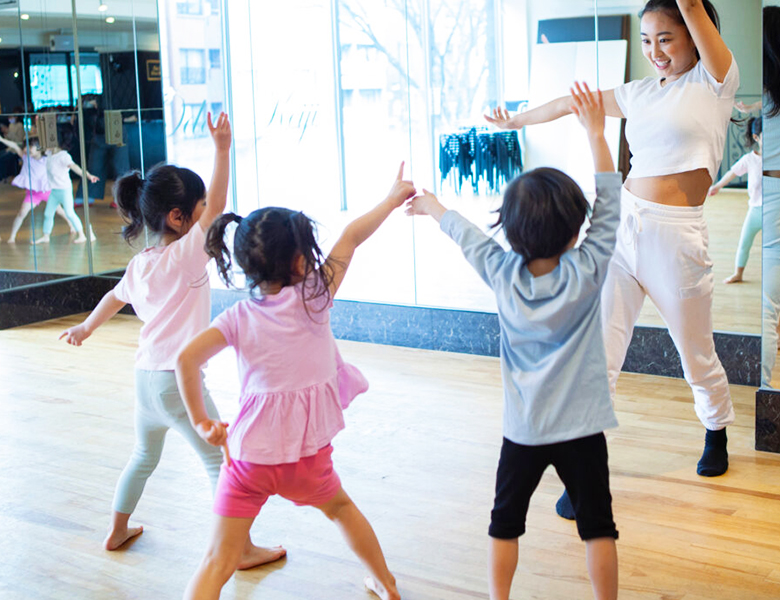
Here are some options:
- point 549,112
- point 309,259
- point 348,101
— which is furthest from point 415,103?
point 309,259

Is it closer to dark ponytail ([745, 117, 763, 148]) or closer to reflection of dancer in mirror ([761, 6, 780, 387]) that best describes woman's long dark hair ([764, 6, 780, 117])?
reflection of dancer in mirror ([761, 6, 780, 387])

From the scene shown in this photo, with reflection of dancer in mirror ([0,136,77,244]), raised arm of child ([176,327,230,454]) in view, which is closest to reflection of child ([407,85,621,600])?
raised arm of child ([176,327,230,454])

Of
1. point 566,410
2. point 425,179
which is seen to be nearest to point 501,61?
point 425,179

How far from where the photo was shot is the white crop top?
2840 mm

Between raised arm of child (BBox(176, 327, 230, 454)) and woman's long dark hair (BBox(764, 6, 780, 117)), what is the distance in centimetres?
214

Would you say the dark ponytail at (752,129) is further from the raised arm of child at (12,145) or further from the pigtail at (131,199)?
the raised arm of child at (12,145)

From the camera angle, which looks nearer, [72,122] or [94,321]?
[94,321]

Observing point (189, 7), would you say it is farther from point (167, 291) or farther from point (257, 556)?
point (257, 556)

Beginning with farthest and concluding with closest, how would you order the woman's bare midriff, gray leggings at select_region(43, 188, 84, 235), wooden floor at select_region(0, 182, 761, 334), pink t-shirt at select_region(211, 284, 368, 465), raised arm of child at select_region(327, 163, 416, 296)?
1. gray leggings at select_region(43, 188, 84, 235)
2. wooden floor at select_region(0, 182, 761, 334)
3. the woman's bare midriff
4. raised arm of child at select_region(327, 163, 416, 296)
5. pink t-shirt at select_region(211, 284, 368, 465)

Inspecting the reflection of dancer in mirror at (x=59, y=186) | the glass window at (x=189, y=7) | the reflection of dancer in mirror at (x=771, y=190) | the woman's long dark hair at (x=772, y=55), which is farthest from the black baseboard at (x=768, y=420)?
the reflection of dancer in mirror at (x=59, y=186)

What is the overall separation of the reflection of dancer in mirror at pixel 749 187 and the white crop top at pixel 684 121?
3.41 ft

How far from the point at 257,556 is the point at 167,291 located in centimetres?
76

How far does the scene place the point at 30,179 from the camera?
6371 millimetres

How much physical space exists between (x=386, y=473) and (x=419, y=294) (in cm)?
→ 201
